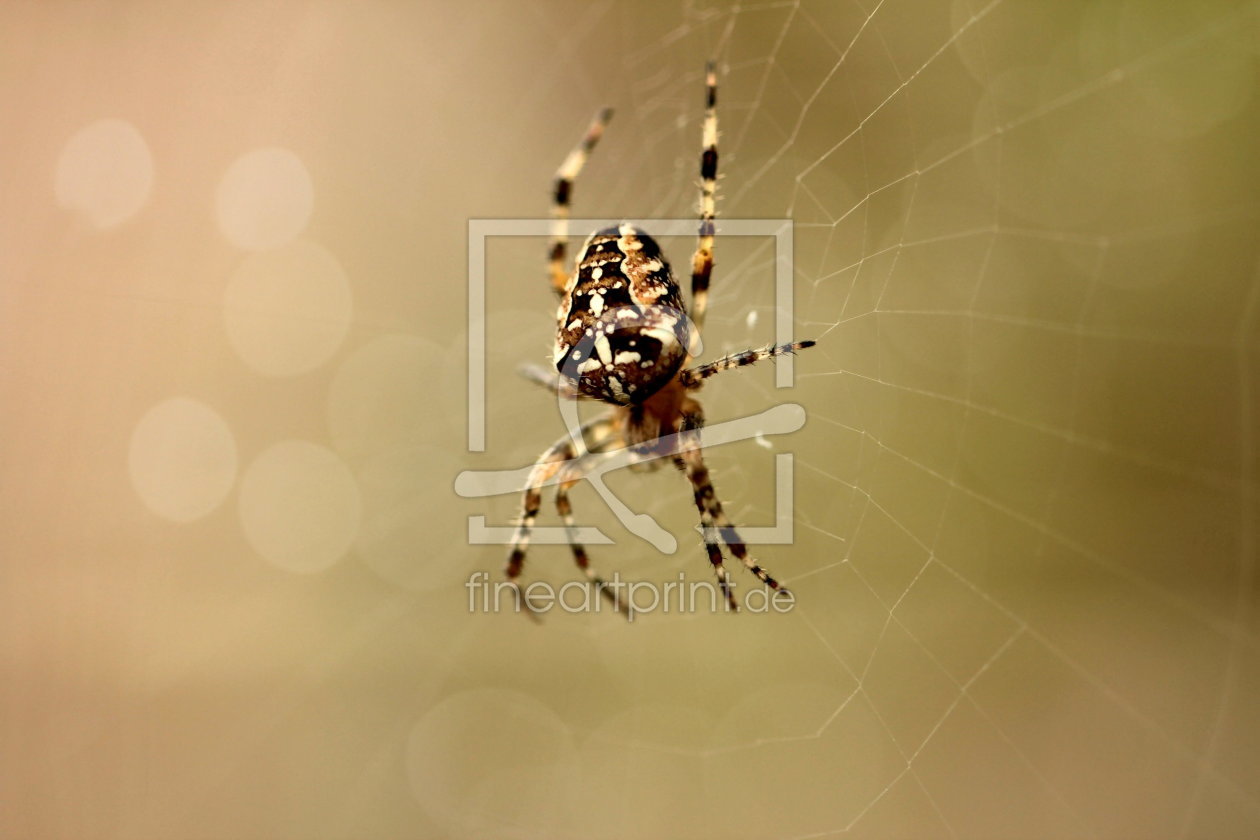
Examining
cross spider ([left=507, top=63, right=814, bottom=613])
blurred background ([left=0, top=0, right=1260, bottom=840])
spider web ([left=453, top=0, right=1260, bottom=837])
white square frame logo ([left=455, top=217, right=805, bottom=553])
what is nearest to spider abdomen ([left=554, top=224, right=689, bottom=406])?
cross spider ([left=507, top=63, right=814, bottom=613])

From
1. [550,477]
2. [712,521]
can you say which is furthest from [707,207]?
[550,477]

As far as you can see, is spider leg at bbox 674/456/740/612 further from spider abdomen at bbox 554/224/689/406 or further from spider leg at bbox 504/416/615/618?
spider leg at bbox 504/416/615/618

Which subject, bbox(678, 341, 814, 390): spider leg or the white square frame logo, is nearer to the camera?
bbox(678, 341, 814, 390): spider leg

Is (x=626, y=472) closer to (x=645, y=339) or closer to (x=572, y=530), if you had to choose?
(x=572, y=530)

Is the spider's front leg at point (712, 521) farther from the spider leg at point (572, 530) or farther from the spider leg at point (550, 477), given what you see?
the spider leg at point (572, 530)

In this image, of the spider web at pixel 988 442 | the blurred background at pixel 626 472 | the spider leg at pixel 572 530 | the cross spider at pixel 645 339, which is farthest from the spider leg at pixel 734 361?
the spider web at pixel 988 442
